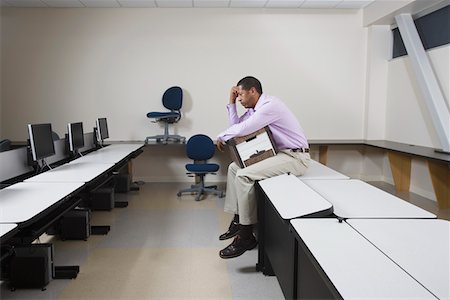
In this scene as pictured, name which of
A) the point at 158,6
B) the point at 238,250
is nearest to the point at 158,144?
the point at 158,6

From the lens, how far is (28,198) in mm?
2324

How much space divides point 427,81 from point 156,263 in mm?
4032

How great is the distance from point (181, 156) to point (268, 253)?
13.1 feet

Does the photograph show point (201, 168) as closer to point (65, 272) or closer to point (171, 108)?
point (171, 108)

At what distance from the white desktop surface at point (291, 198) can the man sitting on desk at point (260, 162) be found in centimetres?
23

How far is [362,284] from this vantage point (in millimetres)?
1116

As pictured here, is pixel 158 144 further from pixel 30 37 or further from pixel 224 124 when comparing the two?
pixel 30 37

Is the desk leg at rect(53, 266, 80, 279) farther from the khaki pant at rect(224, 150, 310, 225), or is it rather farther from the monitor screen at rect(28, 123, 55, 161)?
the khaki pant at rect(224, 150, 310, 225)

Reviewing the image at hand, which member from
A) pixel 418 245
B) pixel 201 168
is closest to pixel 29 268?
pixel 418 245

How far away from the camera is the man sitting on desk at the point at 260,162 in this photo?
9.70 feet

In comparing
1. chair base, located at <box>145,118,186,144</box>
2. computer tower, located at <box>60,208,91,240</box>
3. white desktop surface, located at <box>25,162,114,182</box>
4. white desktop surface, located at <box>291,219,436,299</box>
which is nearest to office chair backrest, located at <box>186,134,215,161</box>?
chair base, located at <box>145,118,186,144</box>

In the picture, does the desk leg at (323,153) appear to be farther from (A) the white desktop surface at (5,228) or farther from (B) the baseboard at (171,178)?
(A) the white desktop surface at (5,228)

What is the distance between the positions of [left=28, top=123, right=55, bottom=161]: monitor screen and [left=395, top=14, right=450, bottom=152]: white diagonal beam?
442cm

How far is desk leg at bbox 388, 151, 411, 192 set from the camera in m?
5.61
